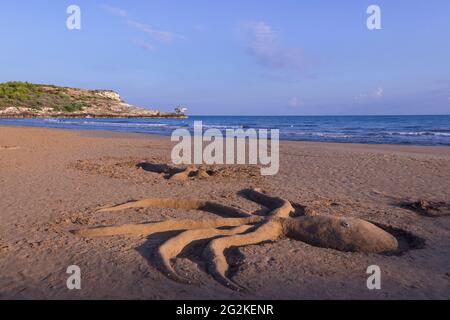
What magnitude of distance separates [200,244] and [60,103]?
79.5 meters

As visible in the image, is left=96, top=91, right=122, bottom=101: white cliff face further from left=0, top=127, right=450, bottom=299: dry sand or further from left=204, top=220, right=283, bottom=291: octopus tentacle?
A: left=204, top=220, right=283, bottom=291: octopus tentacle

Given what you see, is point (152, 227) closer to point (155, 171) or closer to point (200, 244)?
point (200, 244)

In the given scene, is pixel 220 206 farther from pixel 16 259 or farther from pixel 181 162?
pixel 181 162

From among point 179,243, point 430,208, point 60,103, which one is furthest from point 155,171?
point 60,103

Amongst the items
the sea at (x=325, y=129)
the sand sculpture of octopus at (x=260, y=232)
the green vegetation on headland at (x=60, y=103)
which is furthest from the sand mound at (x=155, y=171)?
the green vegetation on headland at (x=60, y=103)

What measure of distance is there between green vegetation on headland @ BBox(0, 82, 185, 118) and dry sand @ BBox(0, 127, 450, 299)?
62.4 m

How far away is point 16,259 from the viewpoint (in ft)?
17.0

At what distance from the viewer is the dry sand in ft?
14.7

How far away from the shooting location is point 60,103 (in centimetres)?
7812

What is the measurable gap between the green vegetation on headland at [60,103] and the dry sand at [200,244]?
2458 inches

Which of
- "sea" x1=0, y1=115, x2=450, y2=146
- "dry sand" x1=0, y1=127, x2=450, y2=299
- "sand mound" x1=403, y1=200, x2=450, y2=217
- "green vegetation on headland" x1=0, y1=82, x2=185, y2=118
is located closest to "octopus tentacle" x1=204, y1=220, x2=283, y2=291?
"dry sand" x1=0, y1=127, x2=450, y2=299

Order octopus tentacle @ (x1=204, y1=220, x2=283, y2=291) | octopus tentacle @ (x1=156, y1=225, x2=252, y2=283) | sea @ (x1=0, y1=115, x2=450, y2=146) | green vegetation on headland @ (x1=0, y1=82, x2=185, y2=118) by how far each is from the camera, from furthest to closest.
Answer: green vegetation on headland @ (x1=0, y1=82, x2=185, y2=118) < sea @ (x1=0, y1=115, x2=450, y2=146) < octopus tentacle @ (x1=156, y1=225, x2=252, y2=283) < octopus tentacle @ (x1=204, y1=220, x2=283, y2=291)

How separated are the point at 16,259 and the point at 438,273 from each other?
17.0 feet
